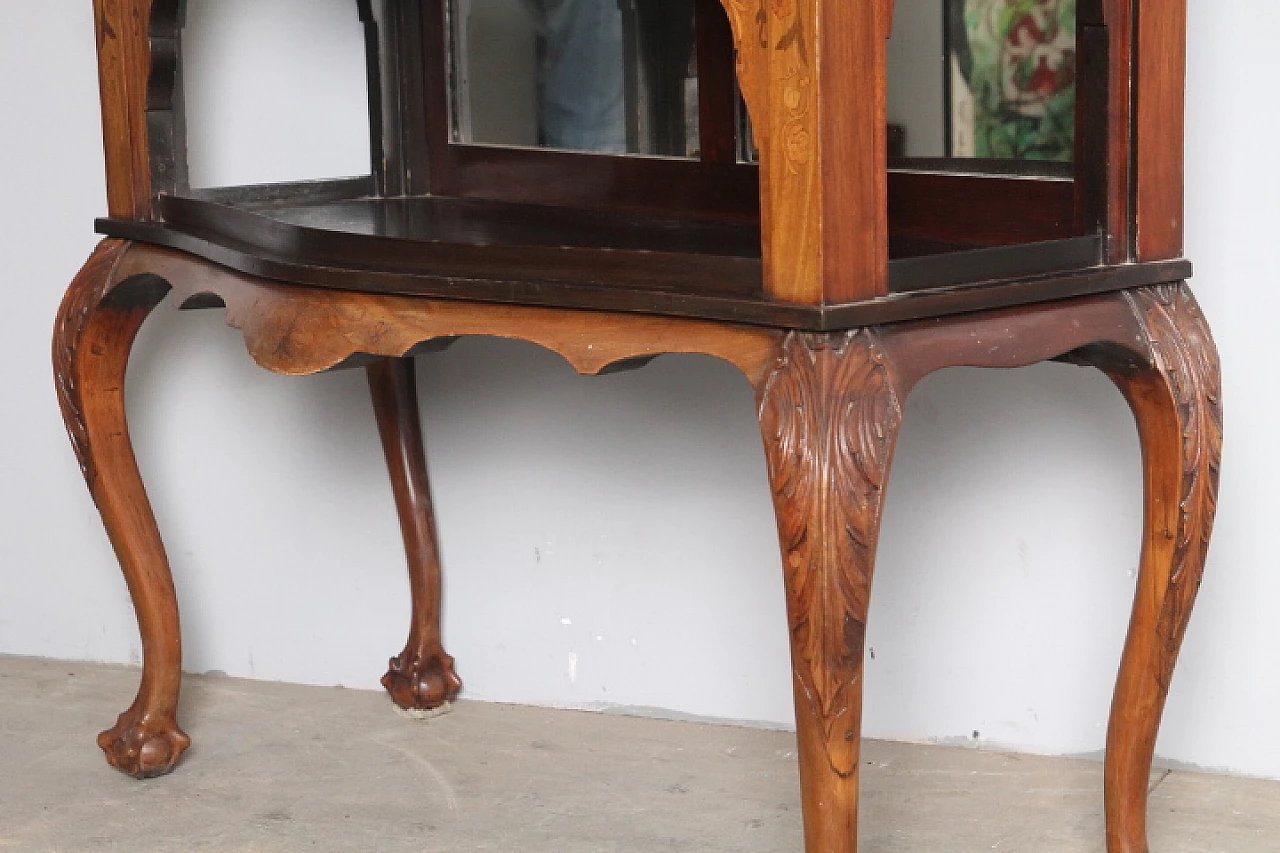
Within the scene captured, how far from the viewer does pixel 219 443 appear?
2.72m

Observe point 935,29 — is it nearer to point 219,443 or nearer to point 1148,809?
point 1148,809

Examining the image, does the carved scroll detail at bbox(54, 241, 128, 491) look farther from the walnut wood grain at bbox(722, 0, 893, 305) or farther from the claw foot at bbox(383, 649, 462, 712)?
the walnut wood grain at bbox(722, 0, 893, 305)

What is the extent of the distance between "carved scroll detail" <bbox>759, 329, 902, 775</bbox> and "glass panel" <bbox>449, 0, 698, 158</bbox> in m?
0.71

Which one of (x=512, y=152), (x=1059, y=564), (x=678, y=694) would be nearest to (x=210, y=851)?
(x=678, y=694)

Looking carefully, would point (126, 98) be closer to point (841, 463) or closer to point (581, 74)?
point (581, 74)

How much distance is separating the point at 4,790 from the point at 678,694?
35.5 inches

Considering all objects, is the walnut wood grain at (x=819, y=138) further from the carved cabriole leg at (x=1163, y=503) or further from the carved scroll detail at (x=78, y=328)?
the carved scroll detail at (x=78, y=328)

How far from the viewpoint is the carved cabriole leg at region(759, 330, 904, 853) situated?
1379 millimetres

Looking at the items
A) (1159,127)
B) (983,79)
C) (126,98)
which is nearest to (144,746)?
(126,98)

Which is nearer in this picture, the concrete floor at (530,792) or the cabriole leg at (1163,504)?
the cabriole leg at (1163,504)

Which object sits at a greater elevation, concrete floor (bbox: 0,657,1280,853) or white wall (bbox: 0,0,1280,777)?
white wall (bbox: 0,0,1280,777)

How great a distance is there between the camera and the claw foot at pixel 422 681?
2543 mm

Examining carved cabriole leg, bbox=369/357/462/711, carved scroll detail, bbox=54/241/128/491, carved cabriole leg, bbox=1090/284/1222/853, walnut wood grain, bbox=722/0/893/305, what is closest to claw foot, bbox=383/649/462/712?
carved cabriole leg, bbox=369/357/462/711

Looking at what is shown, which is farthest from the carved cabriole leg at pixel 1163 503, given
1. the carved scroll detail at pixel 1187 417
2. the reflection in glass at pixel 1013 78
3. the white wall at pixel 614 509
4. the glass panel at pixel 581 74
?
the glass panel at pixel 581 74
